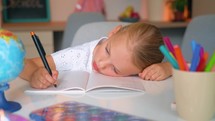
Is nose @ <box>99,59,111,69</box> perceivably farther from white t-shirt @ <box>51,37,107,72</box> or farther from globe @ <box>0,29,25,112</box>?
globe @ <box>0,29,25,112</box>

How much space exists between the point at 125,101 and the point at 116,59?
0.80ft

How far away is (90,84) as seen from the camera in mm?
786

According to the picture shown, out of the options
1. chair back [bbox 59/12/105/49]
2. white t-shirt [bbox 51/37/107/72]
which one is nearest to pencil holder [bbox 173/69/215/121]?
white t-shirt [bbox 51/37/107/72]

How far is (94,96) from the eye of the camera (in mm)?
707

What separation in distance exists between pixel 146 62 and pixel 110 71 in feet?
0.35

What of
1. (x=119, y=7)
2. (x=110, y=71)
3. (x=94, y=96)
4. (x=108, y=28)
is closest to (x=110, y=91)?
(x=94, y=96)

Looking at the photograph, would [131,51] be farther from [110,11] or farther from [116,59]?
[110,11]

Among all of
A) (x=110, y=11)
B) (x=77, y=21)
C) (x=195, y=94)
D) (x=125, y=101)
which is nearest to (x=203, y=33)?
(x=77, y=21)

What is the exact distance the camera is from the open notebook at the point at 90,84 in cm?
74

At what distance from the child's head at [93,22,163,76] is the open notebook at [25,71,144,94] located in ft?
0.10

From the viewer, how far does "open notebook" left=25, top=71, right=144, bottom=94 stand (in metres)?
0.74

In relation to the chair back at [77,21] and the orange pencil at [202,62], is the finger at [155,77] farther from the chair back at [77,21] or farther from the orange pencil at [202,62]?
the chair back at [77,21]

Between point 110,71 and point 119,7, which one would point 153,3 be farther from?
point 110,71

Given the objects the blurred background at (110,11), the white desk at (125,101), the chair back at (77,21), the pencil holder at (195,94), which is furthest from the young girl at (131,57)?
the blurred background at (110,11)
